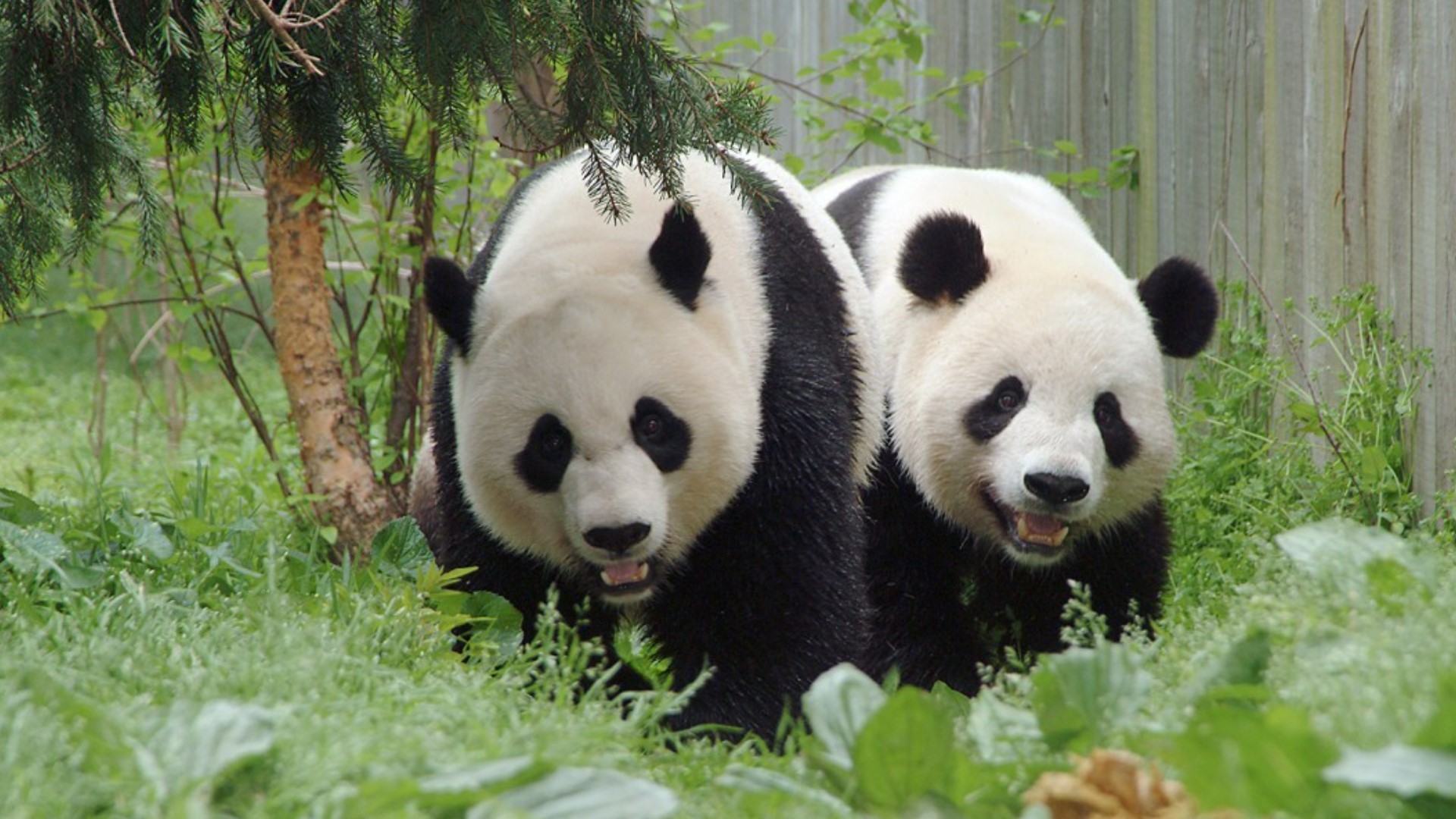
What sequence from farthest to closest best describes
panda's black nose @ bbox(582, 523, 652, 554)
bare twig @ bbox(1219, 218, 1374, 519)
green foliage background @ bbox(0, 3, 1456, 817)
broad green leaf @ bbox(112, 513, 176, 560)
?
bare twig @ bbox(1219, 218, 1374, 519), broad green leaf @ bbox(112, 513, 176, 560), panda's black nose @ bbox(582, 523, 652, 554), green foliage background @ bbox(0, 3, 1456, 817)

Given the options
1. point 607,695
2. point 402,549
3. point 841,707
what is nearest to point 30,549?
point 402,549

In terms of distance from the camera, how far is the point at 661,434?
Answer: 3.74 m

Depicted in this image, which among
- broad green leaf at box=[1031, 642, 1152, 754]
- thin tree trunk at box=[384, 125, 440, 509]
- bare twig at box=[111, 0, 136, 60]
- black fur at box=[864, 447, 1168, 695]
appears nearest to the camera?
broad green leaf at box=[1031, 642, 1152, 754]

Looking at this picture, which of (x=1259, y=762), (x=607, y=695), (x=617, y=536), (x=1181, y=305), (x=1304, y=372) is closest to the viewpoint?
(x=1259, y=762)

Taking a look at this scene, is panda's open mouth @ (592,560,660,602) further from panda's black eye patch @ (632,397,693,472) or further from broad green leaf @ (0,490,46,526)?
broad green leaf @ (0,490,46,526)

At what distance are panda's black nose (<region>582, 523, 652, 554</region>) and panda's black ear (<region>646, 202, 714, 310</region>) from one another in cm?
59

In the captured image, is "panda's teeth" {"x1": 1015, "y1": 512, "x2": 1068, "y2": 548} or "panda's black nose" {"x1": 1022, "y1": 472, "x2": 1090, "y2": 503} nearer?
"panda's black nose" {"x1": 1022, "y1": 472, "x2": 1090, "y2": 503}

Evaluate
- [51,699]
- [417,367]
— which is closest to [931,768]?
[51,699]

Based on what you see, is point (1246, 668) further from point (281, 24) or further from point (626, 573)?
point (281, 24)

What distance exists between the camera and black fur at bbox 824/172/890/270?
523 cm

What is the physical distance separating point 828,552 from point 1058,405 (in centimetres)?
80

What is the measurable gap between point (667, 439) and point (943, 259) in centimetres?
123

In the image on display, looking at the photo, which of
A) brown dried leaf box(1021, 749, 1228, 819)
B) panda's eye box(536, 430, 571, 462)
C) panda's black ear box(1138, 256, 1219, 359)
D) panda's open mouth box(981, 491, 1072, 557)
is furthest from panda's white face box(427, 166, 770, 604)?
brown dried leaf box(1021, 749, 1228, 819)

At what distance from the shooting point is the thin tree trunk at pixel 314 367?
5.01 m
